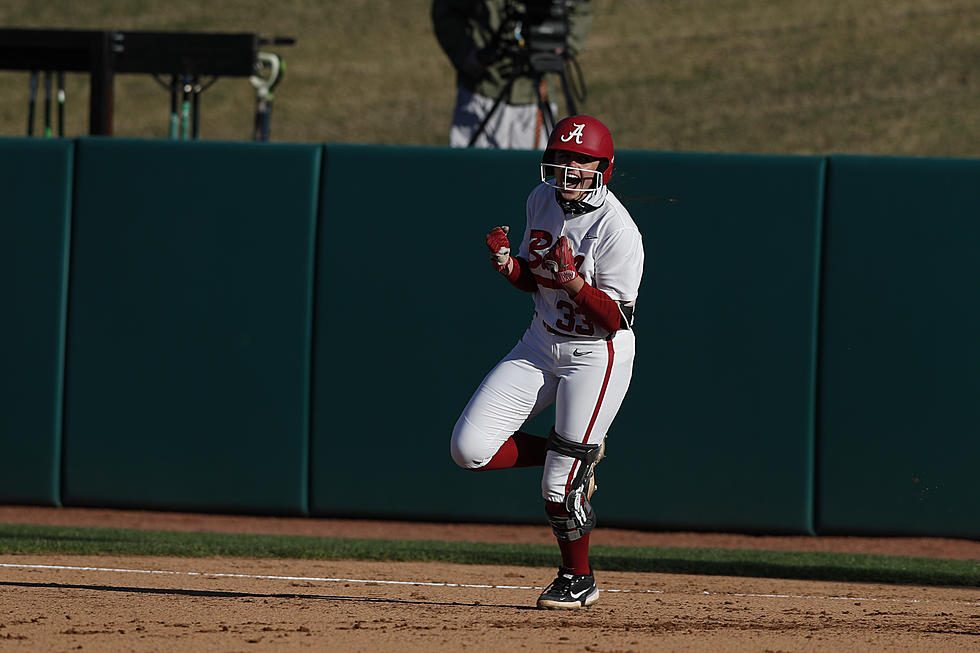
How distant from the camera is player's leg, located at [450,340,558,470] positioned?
539cm

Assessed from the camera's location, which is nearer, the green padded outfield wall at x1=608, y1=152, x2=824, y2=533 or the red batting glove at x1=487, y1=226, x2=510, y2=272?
the red batting glove at x1=487, y1=226, x2=510, y2=272

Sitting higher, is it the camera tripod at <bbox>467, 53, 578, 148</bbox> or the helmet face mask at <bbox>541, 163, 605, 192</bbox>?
the camera tripod at <bbox>467, 53, 578, 148</bbox>

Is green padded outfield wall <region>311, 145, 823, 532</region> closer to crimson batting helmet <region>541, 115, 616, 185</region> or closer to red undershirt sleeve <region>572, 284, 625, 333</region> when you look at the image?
crimson batting helmet <region>541, 115, 616, 185</region>

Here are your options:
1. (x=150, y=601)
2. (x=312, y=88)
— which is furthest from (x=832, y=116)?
(x=150, y=601)

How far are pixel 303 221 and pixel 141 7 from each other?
23621 millimetres

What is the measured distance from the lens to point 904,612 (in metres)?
5.84

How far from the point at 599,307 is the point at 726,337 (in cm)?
322

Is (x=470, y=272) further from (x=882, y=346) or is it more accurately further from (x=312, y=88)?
(x=312, y=88)

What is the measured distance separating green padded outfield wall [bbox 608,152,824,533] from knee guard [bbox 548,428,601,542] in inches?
113

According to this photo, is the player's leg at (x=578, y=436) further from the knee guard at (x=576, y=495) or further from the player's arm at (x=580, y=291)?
the player's arm at (x=580, y=291)

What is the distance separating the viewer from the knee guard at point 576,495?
5398 millimetres

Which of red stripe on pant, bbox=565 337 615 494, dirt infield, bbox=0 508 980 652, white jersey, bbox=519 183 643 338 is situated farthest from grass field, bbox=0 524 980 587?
white jersey, bbox=519 183 643 338

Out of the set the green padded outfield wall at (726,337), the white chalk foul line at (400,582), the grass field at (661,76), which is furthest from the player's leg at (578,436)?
the grass field at (661,76)

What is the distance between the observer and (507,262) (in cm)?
529
